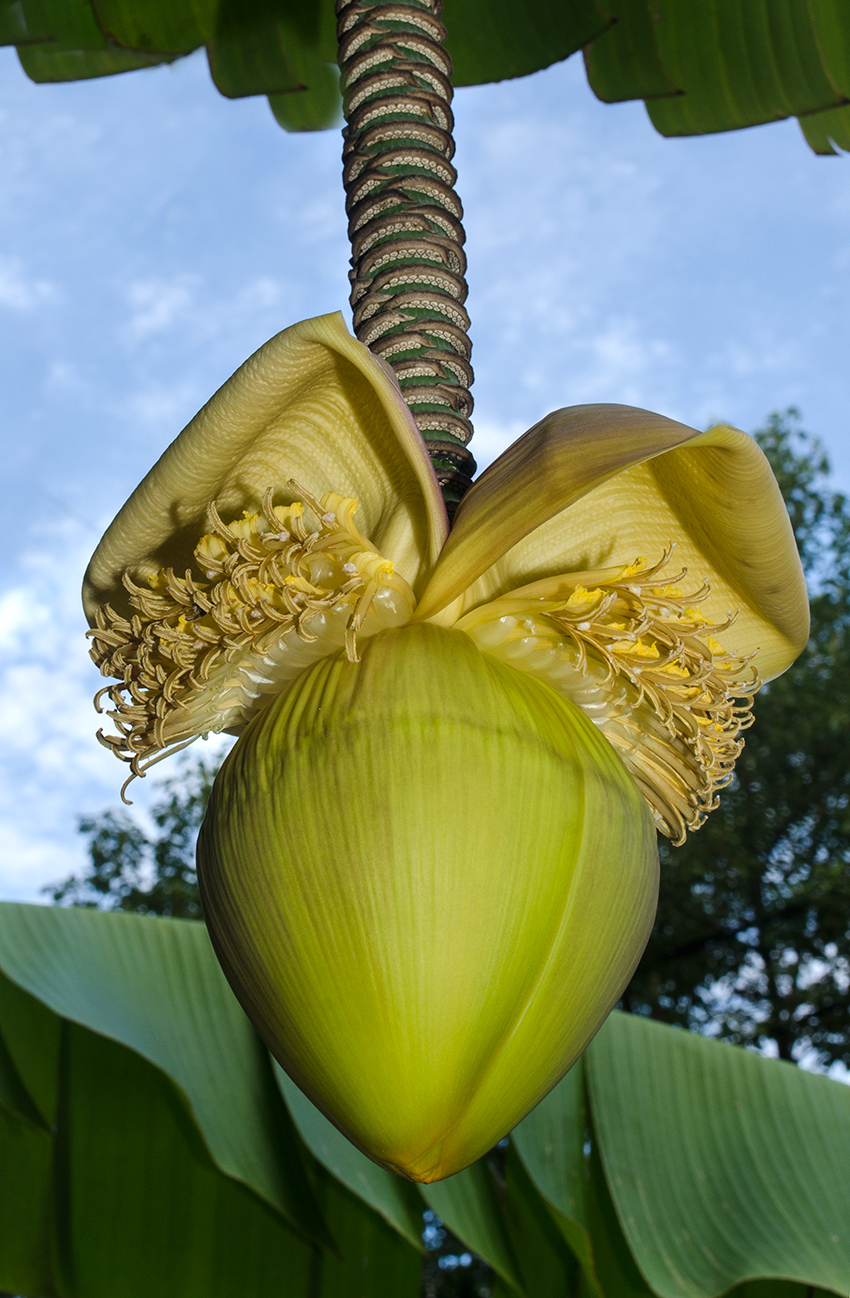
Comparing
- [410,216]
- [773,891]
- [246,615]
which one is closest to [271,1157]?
[246,615]

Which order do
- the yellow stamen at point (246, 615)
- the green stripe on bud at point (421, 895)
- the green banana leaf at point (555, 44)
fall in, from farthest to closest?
the green banana leaf at point (555, 44)
the yellow stamen at point (246, 615)
the green stripe on bud at point (421, 895)

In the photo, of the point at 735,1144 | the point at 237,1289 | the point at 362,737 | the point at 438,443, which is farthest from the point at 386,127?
the point at 237,1289

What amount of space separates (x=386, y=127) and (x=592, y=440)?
477 millimetres

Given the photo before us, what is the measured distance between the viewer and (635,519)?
812mm

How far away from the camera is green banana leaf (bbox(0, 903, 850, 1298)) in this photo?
4.98ft

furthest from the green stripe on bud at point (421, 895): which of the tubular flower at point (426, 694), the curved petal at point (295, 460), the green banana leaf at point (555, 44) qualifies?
the green banana leaf at point (555, 44)

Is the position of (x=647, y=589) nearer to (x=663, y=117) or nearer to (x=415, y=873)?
(x=415, y=873)

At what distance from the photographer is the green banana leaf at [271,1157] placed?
1.52 m

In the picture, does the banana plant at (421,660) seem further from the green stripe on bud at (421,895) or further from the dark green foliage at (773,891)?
the dark green foliage at (773,891)

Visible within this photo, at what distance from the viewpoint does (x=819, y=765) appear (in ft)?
23.2

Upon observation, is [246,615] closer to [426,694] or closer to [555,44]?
[426,694]

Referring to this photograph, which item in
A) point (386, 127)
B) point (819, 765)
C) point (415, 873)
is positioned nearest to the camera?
point (415, 873)

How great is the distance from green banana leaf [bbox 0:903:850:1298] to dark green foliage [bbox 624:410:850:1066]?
5.16 metres

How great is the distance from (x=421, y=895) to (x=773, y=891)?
7071 millimetres
